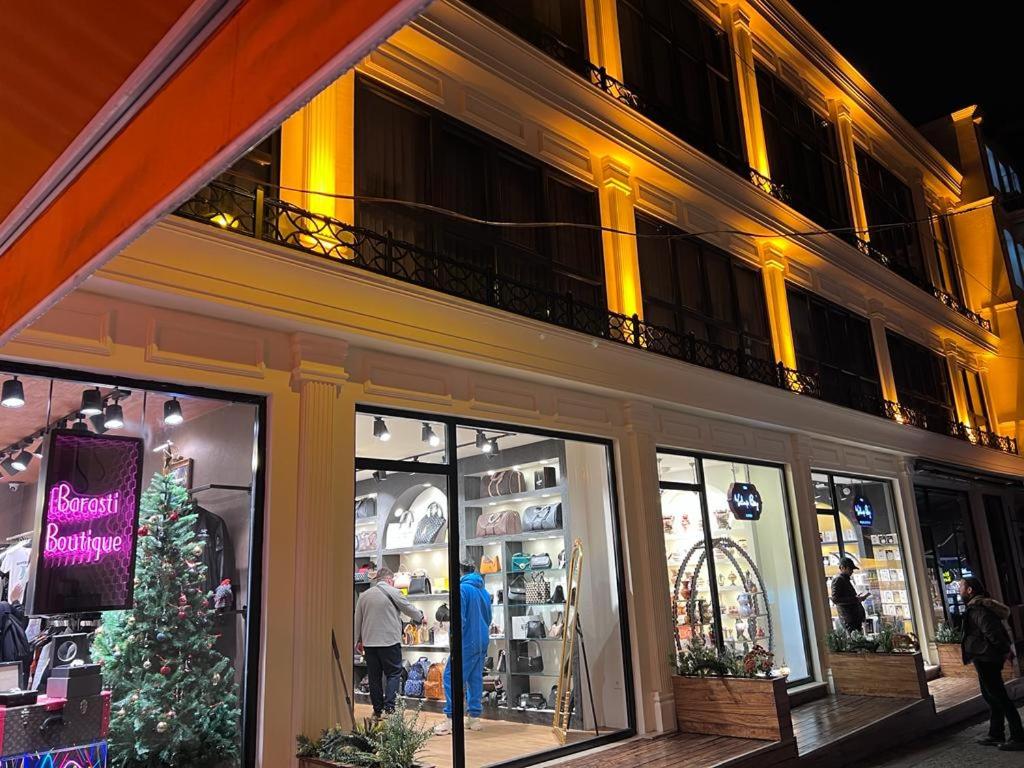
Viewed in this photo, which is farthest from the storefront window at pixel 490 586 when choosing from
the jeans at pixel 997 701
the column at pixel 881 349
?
the column at pixel 881 349

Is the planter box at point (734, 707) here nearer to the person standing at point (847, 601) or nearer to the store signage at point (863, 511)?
the person standing at point (847, 601)

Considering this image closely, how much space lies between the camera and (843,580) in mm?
11195

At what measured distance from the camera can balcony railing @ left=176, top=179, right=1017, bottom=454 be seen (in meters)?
6.16

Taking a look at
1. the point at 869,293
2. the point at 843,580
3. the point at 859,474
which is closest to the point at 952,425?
the point at 869,293

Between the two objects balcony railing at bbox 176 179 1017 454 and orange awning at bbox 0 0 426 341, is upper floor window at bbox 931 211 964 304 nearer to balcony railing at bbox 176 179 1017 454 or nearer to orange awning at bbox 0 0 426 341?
balcony railing at bbox 176 179 1017 454

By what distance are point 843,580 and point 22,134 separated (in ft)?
38.0

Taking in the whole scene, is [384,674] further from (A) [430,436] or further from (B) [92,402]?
(B) [92,402]

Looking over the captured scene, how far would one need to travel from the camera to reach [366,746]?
5301mm

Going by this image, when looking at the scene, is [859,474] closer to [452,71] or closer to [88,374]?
[452,71]

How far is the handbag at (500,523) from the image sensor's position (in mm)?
8383

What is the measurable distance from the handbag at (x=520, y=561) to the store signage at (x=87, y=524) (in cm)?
441

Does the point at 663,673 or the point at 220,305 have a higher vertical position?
the point at 220,305

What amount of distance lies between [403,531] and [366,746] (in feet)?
7.08

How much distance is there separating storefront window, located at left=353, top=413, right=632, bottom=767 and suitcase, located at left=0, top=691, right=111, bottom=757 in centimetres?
200
